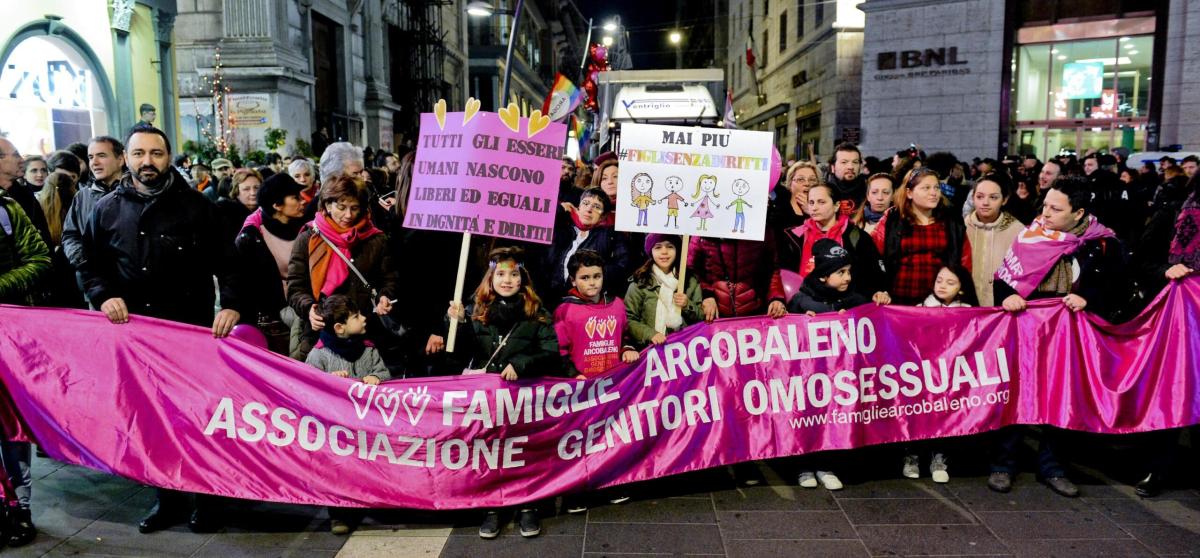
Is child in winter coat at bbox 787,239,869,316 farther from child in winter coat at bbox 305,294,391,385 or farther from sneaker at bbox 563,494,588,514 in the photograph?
child in winter coat at bbox 305,294,391,385

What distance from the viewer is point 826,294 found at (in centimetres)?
483

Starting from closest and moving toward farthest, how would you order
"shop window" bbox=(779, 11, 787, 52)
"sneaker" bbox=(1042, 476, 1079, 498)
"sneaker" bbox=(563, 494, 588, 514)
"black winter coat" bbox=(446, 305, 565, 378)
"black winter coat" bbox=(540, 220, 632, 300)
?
"black winter coat" bbox=(446, 305, 565, 378) → "sneaker" bbox=(563, 494, 588, 514) → "sneaker" bbox=(1042, 476, 1079, 498) → "black winter coat" bbox=(540, 220, 632, 300) → "shop window" bbox=(779, 11, 787, 52)

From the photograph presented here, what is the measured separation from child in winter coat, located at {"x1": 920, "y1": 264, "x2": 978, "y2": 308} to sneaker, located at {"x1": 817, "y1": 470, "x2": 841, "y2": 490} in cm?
117

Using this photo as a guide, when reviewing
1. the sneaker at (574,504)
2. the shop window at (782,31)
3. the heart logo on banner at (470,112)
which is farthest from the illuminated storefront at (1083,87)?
the sneaker at (574,504)

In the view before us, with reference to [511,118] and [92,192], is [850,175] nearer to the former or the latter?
[511,118]

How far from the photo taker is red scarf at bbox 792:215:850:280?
16.6 ft

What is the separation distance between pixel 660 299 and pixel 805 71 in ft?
86.0

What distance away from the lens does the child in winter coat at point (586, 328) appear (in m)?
4.47

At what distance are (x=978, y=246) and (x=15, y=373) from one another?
557cm

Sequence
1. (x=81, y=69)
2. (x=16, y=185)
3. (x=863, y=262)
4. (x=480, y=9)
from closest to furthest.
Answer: (x=863, y=262) < (x=16, y=185) < (x=81, y=69) < (x=480, y=9)

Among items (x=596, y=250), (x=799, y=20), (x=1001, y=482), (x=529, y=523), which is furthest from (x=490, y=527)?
(x=799, y=20)

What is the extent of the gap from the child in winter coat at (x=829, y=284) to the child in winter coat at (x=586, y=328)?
118 cm

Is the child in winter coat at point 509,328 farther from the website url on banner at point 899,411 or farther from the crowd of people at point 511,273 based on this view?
the website url on banner at point 899,411

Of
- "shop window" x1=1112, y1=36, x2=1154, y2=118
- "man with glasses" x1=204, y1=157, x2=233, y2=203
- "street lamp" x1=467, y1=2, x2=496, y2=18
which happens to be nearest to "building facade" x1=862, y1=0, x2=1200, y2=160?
"shop window" x1=1112, y1=36, x2=1154, y2=118
